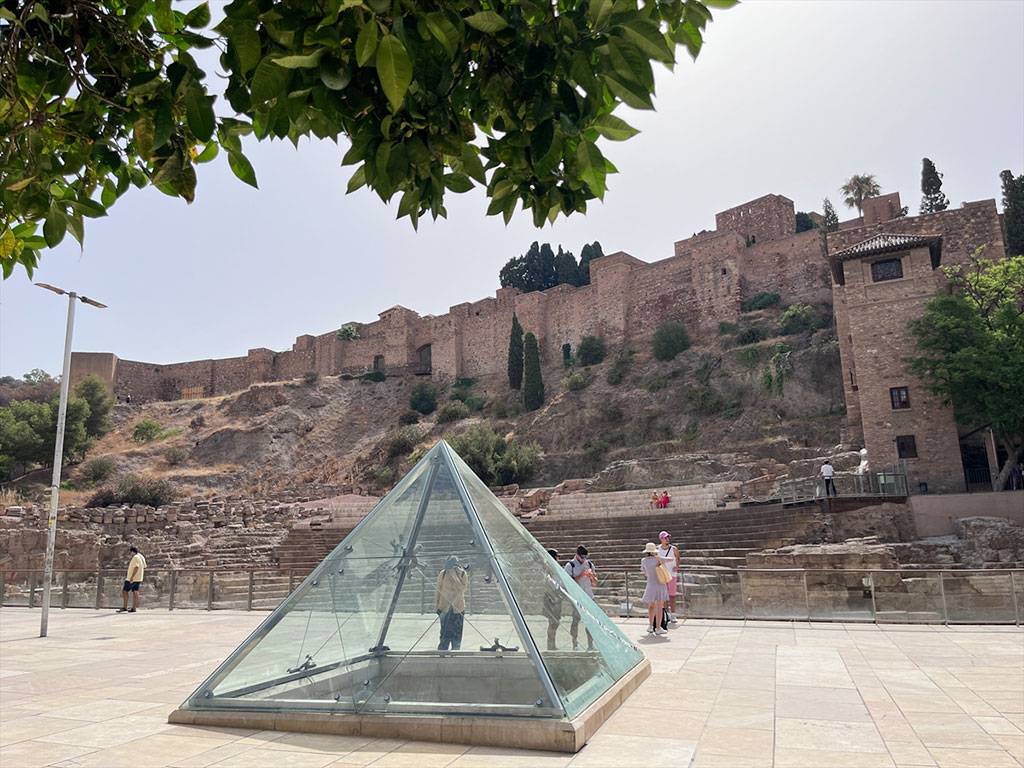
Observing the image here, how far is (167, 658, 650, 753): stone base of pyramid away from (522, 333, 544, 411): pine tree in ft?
120

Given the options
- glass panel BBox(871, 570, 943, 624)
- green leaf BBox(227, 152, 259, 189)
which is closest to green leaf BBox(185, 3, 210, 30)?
green leaf BBox(227, 152, 259, 189)

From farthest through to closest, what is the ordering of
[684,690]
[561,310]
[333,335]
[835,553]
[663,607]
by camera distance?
1. [333,335]
2. [561,310]
3. [835,553]
4. [663,607]
5. [684,690]

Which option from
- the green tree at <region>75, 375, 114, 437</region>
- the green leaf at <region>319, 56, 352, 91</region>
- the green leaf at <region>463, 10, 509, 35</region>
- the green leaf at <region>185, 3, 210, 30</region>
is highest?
the green tree at <region>75, 375, 114, 437</region>

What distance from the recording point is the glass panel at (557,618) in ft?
15.8

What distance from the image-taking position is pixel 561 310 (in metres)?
47.3

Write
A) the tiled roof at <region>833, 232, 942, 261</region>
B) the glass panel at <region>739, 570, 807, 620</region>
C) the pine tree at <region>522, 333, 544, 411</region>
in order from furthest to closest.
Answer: the pine tree at <region>522, 333, 544, 411</region> < the tiled roof at <region>833, 232, 942, 261</region> < the glass panel at <region>739, 570, 807, 620</region>

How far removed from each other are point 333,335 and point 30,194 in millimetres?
55451

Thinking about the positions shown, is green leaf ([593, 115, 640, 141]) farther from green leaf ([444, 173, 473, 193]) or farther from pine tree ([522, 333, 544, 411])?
pine tree ([522, 333, 544, 411])

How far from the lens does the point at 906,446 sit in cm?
2112

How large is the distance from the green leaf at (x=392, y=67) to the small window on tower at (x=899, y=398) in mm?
23177

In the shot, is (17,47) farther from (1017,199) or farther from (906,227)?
(1017,199)

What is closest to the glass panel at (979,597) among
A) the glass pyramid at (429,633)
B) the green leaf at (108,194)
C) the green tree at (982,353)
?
the glass pyramid at (429,633)

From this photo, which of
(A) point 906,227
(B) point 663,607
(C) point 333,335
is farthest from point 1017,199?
(C) point 333,335

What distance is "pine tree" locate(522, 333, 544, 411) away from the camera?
41.9 meters
